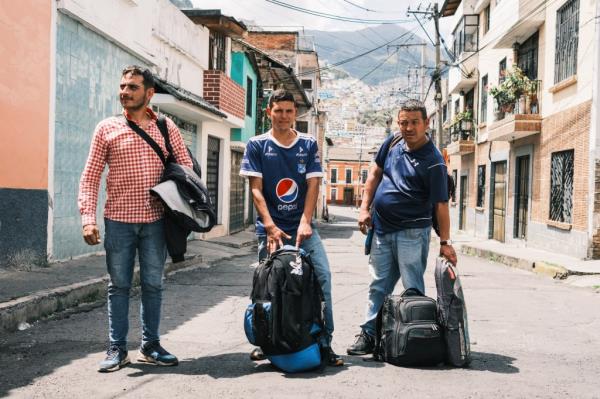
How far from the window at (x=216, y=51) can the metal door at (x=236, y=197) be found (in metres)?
3.15

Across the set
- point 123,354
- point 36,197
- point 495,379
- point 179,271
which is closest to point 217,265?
point 179,271

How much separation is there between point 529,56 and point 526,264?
27.6 feet

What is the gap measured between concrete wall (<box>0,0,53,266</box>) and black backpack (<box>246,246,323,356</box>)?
514cm

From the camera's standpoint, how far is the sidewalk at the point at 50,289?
18.0 ft

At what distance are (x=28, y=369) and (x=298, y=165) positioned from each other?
90.1 inches

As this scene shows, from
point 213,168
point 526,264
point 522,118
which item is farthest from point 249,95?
point 526,264

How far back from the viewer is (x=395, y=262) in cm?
461

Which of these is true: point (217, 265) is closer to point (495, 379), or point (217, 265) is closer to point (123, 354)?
point (123, 354)

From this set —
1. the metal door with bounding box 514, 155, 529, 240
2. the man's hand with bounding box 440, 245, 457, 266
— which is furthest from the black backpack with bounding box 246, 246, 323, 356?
the metal door with bounding box 514, 155, 529, 240

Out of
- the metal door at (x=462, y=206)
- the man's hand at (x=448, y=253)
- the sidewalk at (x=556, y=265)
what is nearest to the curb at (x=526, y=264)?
the sidewalk at (x=556, y=265)

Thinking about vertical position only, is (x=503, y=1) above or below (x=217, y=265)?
above

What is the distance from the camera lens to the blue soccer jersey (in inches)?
167

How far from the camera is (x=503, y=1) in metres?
19.0

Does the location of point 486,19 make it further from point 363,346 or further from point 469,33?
point 363,346
